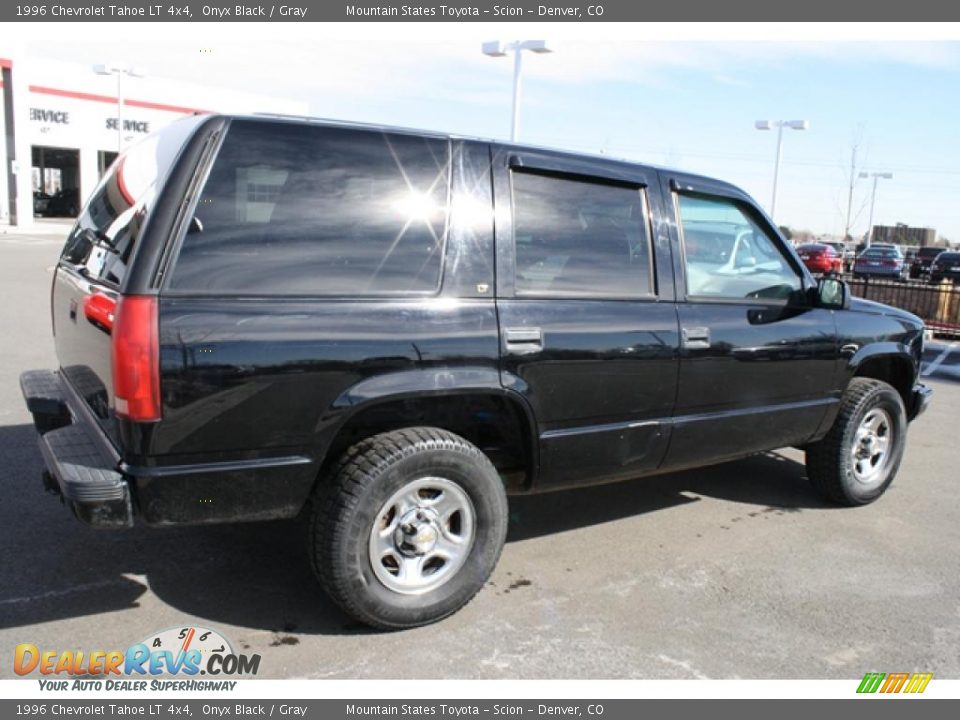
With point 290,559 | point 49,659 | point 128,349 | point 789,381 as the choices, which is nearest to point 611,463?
point 789,381

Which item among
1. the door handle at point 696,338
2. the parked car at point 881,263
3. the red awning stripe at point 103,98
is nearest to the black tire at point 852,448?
the door handle at point 696,338

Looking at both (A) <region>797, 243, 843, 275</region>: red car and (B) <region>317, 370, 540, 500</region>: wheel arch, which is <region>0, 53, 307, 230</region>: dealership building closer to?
(A) <region>797, 243, 843, 275</region>: red car

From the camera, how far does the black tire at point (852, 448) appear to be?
16.1 feet

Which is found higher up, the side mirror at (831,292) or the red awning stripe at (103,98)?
the red awning stripe at (103,98)

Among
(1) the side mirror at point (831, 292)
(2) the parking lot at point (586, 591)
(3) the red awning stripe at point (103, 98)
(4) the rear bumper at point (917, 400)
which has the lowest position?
(2) the parking lot at point (586, 591)

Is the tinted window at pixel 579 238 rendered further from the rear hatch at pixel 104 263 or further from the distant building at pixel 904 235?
the distant building at pixel 904 235

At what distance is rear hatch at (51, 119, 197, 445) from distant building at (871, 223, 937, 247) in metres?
93.3

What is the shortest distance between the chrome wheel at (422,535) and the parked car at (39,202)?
46185mm

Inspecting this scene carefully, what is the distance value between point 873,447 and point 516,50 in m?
13.6

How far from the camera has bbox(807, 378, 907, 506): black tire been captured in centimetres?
490

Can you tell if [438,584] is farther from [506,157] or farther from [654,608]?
[506,157]

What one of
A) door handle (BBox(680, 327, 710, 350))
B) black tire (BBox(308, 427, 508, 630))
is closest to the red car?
door handle (BBox(680, 327, 710, 350))

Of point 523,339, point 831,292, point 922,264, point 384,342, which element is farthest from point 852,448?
point 922,264

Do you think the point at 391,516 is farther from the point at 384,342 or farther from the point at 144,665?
the point at 144,665
